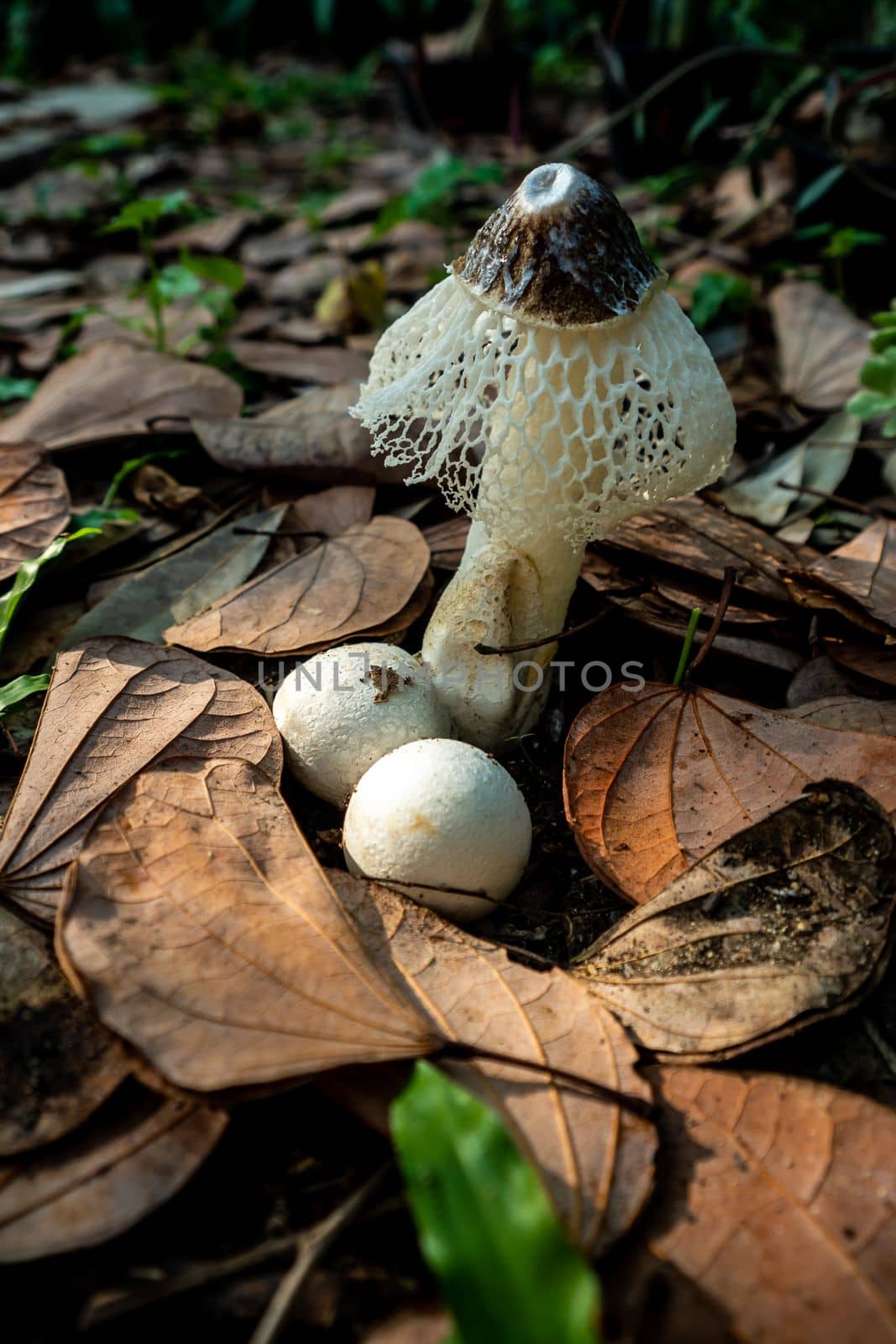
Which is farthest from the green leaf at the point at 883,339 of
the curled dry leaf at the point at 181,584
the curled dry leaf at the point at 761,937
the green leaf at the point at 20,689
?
the green leaf at the point at 20,689

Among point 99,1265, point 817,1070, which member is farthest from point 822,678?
point 99,1265

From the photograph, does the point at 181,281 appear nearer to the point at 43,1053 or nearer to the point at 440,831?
the point at 440,831

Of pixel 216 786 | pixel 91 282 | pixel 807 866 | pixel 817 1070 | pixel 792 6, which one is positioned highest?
pixel 792 6

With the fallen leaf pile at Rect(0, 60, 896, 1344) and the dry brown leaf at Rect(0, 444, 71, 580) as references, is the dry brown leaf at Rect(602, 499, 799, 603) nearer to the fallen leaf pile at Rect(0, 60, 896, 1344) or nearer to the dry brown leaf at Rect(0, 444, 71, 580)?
the fallen leaf pile at Rect(0, 60, 896, 1344)

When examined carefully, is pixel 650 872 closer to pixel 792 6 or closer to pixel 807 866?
pixel 807 866

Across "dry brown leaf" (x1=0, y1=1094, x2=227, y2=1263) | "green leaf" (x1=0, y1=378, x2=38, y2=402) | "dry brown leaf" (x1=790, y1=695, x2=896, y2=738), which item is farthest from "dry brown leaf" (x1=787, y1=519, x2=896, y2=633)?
"green leaf" (x1=0, y1=378, x2=38, y2=402)
